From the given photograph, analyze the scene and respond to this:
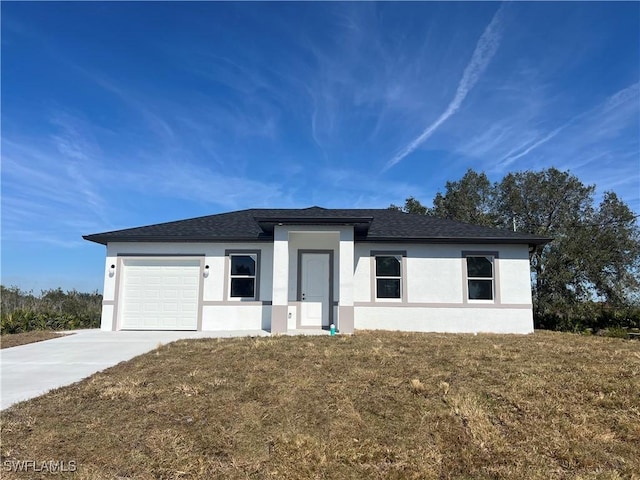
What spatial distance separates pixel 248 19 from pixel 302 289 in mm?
8512

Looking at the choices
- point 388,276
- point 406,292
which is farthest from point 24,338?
point 406,292

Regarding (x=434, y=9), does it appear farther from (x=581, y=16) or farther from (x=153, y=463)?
(x=153, y=463)

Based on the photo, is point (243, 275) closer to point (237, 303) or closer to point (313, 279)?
point (237, 303)

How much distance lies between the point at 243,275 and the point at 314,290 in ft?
8.08

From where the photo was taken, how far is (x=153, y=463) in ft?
12.3

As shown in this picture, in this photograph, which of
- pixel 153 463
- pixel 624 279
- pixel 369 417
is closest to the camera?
pixel 153 463

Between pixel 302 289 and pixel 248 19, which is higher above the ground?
pixel 248 19

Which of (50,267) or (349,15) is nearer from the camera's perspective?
(349,15)

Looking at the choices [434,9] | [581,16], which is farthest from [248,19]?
[581,16]

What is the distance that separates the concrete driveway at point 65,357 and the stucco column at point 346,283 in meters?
2.49

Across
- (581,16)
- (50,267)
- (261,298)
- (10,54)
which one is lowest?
(261,298)

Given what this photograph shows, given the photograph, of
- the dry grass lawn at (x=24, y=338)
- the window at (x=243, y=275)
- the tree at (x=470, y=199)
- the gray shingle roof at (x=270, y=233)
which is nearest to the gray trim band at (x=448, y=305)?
the gray shingle roof at (x=270, y=233)

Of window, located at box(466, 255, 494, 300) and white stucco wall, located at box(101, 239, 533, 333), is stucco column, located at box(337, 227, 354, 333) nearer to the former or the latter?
white stucco wall, located at box(101, 239, 533, 333)

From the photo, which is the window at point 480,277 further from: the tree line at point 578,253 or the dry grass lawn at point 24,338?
the dry grass lawn at point 24,338
